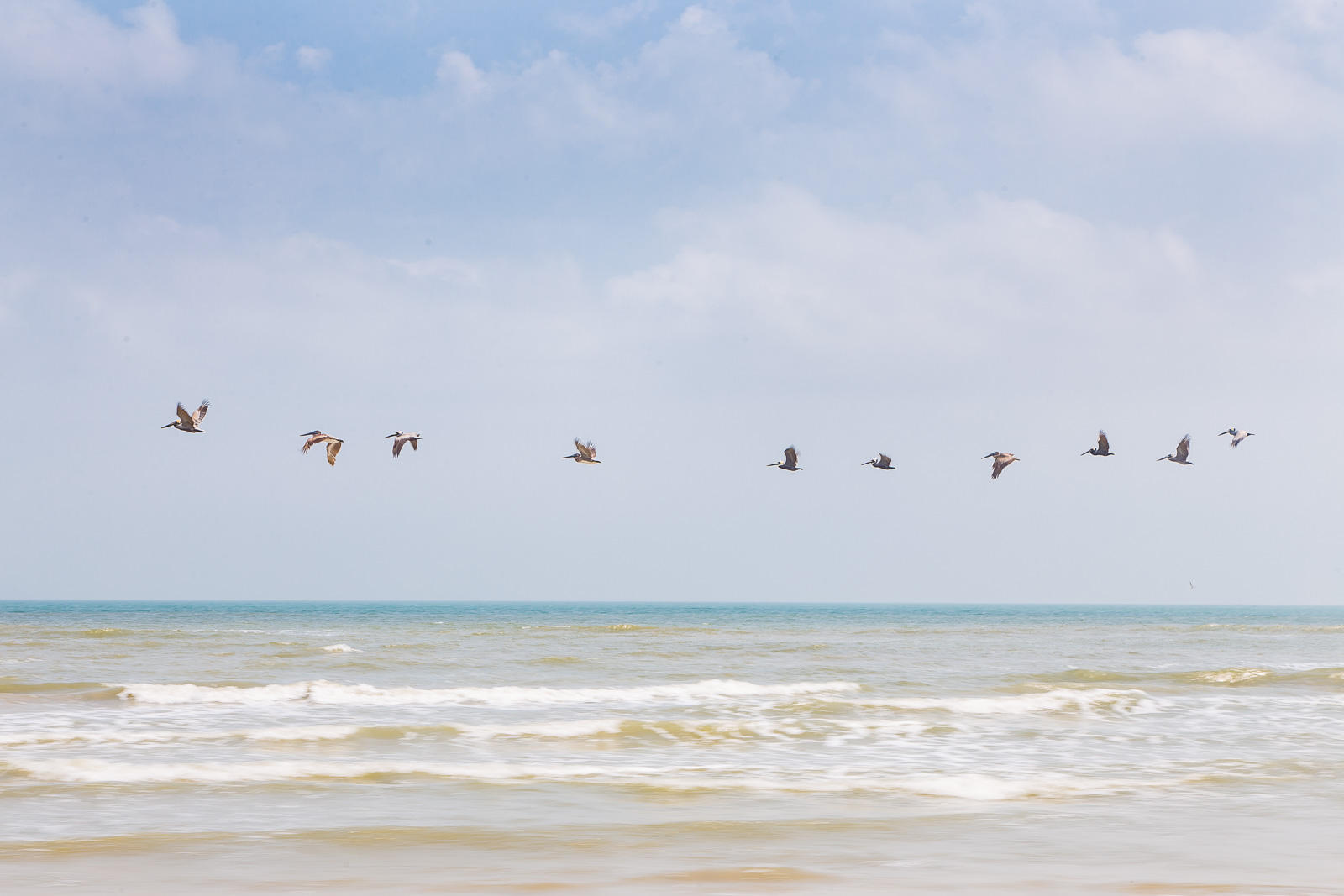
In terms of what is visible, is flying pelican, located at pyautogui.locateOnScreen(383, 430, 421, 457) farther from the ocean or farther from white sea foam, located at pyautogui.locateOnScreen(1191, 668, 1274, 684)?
white sea foam, located at pyautogui.locateOnScreen(1191, 668, 1274, 684)

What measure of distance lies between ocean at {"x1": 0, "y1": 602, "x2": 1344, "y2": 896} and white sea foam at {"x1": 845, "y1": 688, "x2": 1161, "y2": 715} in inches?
4.8

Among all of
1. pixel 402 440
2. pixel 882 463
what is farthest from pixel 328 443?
pixel 882 463

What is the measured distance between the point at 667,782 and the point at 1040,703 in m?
9.16

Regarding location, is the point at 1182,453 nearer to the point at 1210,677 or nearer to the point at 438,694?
the point at 1210,677

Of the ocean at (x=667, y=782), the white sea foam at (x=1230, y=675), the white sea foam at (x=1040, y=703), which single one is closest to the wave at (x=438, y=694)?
the ocean at (x=667, y=782)

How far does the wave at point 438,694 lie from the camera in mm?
18469

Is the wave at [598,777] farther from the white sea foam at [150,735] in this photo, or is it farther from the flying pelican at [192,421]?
the flying pelican at [192,421]

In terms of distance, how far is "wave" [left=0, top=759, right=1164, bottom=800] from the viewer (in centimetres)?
1109

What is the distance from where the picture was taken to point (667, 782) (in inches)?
453

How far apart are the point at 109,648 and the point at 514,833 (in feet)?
A: 88.3

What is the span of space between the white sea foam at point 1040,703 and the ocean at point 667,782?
0.12 meters

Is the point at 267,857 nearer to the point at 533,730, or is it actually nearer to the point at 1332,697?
the point at 533,730

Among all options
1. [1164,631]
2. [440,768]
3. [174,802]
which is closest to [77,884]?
[174,802]

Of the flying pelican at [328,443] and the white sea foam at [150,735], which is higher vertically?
the flying pelican at [328,443]
